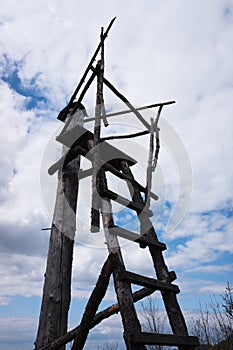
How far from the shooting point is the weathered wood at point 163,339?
2396 mm

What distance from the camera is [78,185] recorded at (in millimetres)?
4945

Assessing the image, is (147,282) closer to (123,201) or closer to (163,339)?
(163,339)

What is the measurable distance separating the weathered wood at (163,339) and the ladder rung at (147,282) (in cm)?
40

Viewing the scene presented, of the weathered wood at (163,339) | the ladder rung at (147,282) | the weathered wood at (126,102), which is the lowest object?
the weathered wood at (163,339)

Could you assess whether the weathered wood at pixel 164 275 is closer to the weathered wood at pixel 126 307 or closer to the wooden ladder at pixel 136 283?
the wooden ladder at pixel 136 283

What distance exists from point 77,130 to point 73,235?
4.43ft

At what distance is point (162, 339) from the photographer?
2.55 m

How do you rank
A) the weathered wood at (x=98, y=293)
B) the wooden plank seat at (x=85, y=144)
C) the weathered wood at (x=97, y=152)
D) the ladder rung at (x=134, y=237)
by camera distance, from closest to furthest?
the weathered wood at (x=98, y=293)
the ladder rung at (x=134, y=237)
the weathered wood at (x=97, y=152)
the wooden plank seat at (x=85, y=144)

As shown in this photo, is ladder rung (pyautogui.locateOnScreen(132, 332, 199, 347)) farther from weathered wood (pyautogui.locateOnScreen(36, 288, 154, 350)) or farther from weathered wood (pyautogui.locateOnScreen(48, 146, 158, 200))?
→ weathered wood (pyautogui.locateOnScreen(48, 146, 158, 200))

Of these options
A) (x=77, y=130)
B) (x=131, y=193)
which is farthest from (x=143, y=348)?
(x=77, y=130)

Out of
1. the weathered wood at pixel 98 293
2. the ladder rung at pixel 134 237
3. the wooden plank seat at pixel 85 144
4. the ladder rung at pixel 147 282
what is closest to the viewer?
the ladder rung at pixel 147 282

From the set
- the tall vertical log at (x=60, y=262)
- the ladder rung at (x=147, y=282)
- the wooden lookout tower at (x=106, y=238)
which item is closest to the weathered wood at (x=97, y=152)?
the wooden lookout tower at (x=106, y=238)

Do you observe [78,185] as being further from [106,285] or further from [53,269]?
[106,285]

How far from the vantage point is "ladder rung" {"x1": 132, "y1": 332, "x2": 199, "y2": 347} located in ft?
7.86
